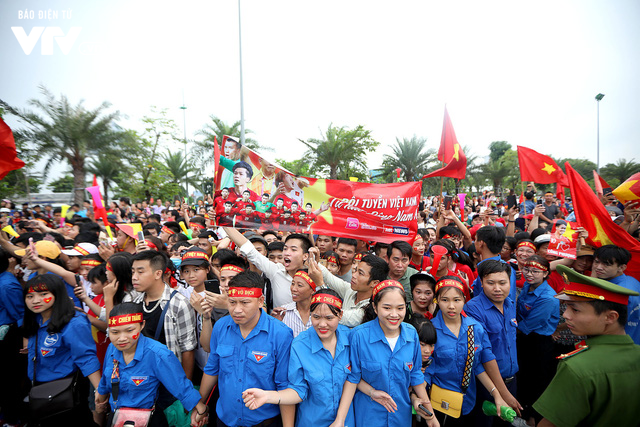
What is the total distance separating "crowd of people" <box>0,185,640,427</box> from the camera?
228 cm

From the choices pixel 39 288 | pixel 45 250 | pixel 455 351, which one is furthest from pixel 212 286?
pixel 45 250

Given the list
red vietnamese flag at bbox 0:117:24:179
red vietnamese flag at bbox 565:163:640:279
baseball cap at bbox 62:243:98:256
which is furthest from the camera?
baseball cap at bbox 62:243:98:256

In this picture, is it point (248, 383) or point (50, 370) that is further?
point (50, 370)

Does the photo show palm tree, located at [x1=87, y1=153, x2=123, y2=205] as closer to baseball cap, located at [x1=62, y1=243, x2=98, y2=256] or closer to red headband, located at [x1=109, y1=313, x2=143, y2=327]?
baseball cap, located at [x1=62, y1=243, x2=98, y2=256]

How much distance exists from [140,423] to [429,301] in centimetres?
303

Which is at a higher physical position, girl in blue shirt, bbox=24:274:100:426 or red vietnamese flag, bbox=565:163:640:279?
red vietnamese flag, bbox=565:163:640:279

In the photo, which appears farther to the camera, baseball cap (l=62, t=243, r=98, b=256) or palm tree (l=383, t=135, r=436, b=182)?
palm tree (l=383, t=135, r=436, b=182)

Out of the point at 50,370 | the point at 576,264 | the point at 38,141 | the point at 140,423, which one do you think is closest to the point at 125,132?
the point at 38,141

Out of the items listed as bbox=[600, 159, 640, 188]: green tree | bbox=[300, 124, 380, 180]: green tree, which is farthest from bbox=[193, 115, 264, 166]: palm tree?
bbox=[600, 159, 640, 188]: green tree

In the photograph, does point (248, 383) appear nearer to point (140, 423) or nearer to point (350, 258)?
point (140, 423)

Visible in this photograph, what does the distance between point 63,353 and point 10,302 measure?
4.37 feet

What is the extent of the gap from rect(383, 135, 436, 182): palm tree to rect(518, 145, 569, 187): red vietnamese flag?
776 inches

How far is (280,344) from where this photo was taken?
2918 millimetres

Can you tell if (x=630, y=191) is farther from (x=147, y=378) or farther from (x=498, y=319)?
(x=147, y=378)
